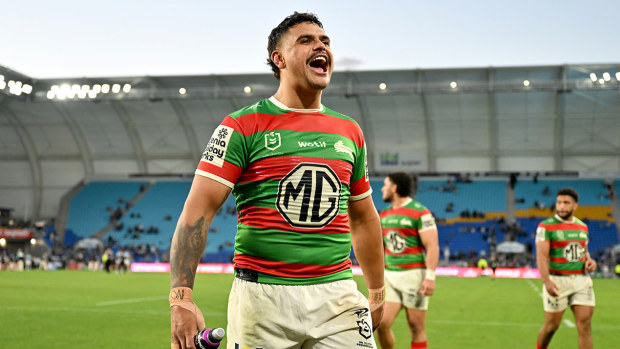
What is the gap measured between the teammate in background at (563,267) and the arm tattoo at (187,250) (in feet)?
21.0

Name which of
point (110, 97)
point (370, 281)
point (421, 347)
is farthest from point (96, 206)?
point (370, 281)

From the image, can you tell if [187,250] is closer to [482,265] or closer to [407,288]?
[407,288]

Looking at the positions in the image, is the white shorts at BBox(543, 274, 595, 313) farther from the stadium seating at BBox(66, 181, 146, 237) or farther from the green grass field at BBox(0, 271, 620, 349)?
the stadium seating at BBox(66, 181, 146, 237)

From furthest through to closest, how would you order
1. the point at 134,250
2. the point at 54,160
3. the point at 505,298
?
1. the point at 54,160
2. the point at 134,250
3. the point at 505,298

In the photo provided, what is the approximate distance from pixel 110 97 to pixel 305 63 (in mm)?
44358

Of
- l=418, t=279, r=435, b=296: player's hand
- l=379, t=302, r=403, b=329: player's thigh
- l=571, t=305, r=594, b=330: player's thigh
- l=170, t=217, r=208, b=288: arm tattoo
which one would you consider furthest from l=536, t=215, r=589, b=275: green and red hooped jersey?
l=170, t=217, r=208, b=288: arm tattoo

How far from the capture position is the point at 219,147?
3.43m

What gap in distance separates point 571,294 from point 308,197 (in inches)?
255

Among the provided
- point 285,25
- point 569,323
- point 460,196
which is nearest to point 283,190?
point 285,25

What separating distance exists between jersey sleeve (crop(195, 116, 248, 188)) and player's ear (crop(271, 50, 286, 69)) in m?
0.52

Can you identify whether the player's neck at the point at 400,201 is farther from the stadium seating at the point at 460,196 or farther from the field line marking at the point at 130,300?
the stadium seating at the point at 460,196

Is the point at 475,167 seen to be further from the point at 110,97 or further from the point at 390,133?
the point at 110,97

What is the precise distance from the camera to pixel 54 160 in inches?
2215

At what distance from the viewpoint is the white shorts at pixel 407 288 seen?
8.56 metres
